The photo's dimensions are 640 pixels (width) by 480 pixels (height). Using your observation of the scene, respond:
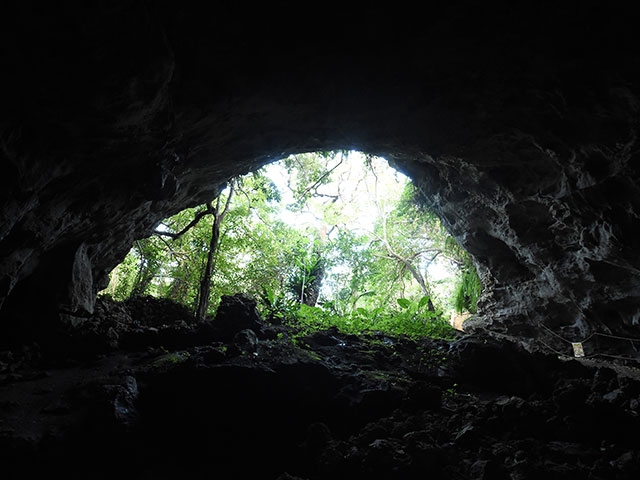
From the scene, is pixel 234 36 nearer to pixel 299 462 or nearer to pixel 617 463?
pixel 299 462

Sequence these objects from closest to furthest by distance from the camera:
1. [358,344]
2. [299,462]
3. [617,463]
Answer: [617,463]
[299,462]
[358,344]

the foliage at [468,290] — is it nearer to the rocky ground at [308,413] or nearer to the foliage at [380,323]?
the foliage at [380,323]

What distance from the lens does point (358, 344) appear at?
6473 millimetres

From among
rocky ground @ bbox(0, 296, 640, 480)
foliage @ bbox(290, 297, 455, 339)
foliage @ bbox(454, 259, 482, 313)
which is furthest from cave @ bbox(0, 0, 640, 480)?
foliage @ bbox(454, 259, 482, 313)

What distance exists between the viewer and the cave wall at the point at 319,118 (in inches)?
124

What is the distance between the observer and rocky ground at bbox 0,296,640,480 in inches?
124

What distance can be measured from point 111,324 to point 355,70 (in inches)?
254

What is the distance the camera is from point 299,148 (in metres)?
6.89

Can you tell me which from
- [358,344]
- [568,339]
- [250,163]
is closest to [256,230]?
[250,163]

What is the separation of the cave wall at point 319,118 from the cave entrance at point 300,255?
11.1 ft

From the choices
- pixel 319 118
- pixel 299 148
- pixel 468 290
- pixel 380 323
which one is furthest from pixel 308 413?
pixel 468 290

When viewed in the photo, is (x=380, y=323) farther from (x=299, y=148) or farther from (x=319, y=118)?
(x=319, y=118)

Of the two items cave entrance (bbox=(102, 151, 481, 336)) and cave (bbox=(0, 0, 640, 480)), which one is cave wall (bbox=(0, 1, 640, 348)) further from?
cave entrance (bbox=(102, 151, 481, 336))

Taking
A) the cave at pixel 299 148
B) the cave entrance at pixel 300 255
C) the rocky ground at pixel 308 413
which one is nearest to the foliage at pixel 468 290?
the cave entrance at pixel 300 255
